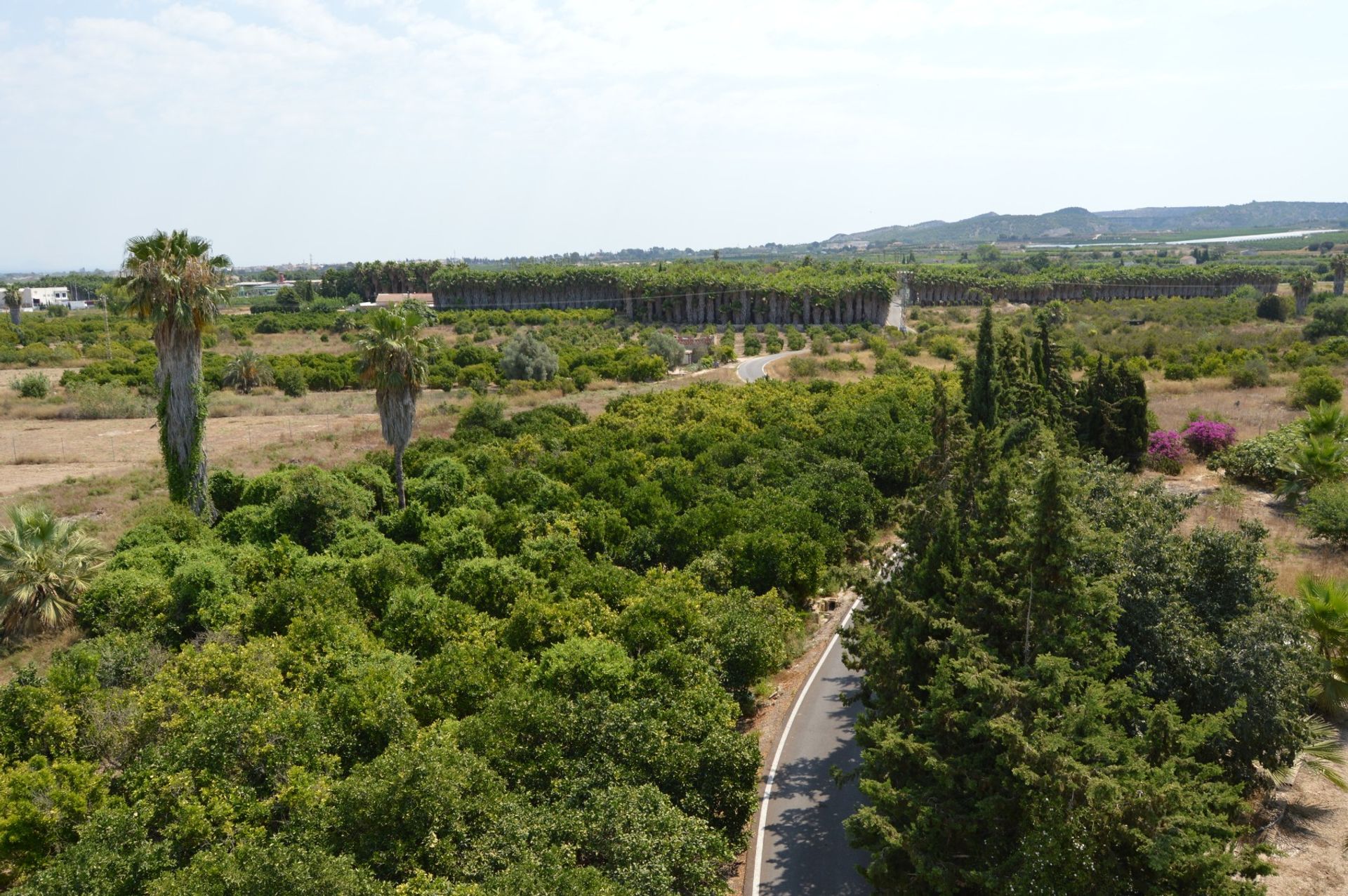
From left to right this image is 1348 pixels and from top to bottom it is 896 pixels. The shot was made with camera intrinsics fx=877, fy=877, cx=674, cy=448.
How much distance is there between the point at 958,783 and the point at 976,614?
10.6ft

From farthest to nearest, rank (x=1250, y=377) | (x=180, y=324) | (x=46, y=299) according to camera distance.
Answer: (x=46, y=299) < (x=1250, y=377) < (x=180, y=324)

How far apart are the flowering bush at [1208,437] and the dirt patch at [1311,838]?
83.9 feet

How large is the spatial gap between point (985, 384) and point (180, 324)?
29104mm

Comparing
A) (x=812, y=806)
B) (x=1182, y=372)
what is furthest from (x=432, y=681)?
(x=1182, y=372)

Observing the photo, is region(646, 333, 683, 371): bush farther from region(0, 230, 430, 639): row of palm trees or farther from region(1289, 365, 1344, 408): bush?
region(0, 230, 430, 639): row of palm trees

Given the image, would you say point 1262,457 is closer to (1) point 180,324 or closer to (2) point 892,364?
(2) point 892,364

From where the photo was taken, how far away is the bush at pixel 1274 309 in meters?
93.8

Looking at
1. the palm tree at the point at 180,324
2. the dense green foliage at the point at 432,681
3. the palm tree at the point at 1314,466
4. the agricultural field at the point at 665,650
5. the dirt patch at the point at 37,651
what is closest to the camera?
the agricultural field at the point at 665,650

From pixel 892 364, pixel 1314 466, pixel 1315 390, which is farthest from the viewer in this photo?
pixel 892 364

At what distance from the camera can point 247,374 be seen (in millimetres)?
64062

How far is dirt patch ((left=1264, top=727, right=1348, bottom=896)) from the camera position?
1487cm

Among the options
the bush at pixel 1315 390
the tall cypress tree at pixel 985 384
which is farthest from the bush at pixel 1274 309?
the tall cypress tree at pixel 985 384

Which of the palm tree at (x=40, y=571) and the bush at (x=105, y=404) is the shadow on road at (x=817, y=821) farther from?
the bush at (x=105, y=404)

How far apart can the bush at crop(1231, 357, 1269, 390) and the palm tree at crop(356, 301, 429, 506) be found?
5451 cm
